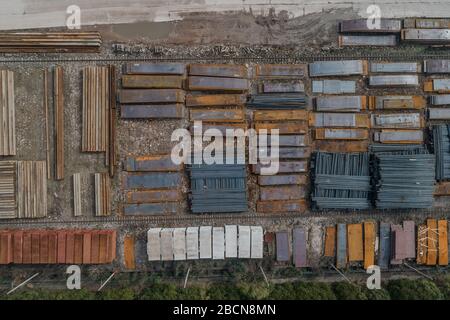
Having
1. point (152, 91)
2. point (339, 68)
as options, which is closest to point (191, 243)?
point (152, 91)

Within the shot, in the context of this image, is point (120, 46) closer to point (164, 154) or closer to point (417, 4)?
point (164, 154)

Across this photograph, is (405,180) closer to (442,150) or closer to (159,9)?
(442,150)

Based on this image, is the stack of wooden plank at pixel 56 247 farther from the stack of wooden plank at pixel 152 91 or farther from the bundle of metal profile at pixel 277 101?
the bundle of metal profile at pixel 277 101

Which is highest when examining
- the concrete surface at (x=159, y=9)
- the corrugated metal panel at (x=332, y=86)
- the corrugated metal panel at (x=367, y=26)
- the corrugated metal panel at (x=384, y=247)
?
the concrete surface at (x=159, y=9)

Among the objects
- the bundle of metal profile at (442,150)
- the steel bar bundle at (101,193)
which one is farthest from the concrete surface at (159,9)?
the steel bar bundle at (101,193)

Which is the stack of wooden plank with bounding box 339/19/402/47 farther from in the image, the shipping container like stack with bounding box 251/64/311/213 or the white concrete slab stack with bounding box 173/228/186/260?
the white concrete slab stack with bounding box 173/228/186/260
